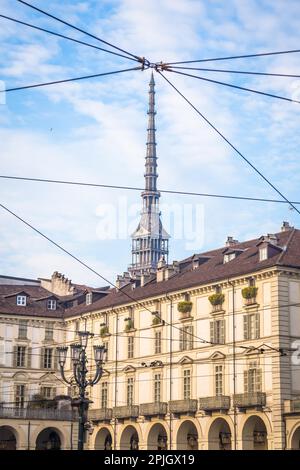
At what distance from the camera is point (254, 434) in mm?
56938

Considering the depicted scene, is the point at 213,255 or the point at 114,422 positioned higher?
the point at 213,255

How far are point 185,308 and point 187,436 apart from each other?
8.12 metres

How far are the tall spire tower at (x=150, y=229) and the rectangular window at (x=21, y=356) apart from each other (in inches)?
3663

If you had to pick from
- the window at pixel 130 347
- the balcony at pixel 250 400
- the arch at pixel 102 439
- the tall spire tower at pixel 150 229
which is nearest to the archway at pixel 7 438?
the arch at pixel 102 439

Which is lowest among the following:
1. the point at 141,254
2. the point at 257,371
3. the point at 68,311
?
the point at 257,371

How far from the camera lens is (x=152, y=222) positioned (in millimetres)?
170125

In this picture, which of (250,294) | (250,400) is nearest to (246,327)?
(250,294)

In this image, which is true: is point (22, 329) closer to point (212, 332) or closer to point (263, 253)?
point (212, 332)

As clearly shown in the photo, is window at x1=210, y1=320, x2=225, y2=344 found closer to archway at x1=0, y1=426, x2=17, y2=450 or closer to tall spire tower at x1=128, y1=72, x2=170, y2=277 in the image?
archway at x1=0, y1=426, x2=17, y2=450

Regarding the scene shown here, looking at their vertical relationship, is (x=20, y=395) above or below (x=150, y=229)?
below

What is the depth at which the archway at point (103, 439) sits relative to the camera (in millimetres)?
68625

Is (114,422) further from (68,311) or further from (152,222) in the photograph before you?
(152,222)

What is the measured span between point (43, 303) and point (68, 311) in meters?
2.06
